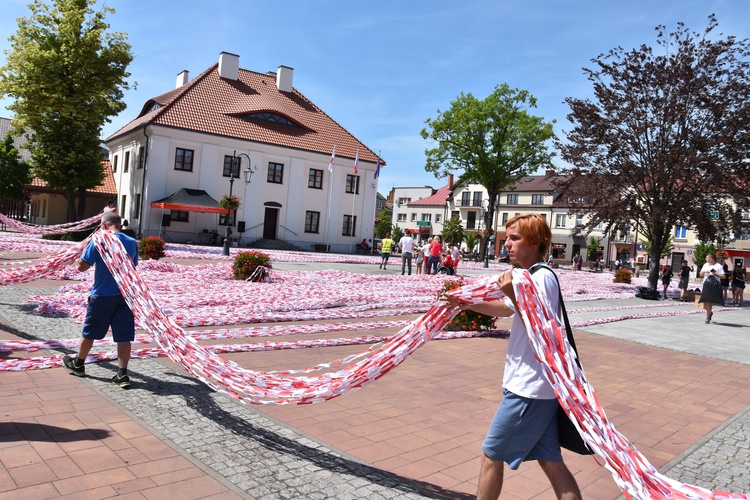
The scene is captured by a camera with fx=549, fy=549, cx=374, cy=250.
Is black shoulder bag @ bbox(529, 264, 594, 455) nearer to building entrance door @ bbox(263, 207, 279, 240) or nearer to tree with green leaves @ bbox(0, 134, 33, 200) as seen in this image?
building entrance door @ bbox(263, 207, 279, 240)

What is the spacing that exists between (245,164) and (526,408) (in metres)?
41.3

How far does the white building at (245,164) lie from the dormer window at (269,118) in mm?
81

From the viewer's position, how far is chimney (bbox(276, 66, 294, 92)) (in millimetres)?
48125

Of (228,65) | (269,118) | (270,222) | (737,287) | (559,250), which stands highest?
(228,65)

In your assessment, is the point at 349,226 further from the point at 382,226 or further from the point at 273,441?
the point at 382,226

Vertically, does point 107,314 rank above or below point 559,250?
below

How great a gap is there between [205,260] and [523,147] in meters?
37.9

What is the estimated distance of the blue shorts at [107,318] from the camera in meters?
5.62

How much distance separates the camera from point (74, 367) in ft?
19.2

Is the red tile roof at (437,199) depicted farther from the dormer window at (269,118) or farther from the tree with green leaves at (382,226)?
the dormer window at (269,118)

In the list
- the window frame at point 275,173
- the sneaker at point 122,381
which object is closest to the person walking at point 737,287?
the sneaker at point 122,381

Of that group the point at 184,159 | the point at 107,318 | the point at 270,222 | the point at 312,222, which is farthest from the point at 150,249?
the point at 312,222

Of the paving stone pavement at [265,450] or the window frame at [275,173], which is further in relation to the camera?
the window frame at [275,173]

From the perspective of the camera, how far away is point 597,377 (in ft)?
25.6
